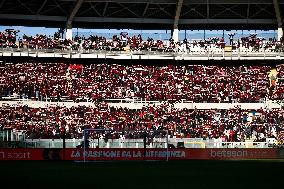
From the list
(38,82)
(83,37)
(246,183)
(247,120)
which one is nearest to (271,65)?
(247,120)

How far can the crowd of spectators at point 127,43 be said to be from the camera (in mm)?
61172

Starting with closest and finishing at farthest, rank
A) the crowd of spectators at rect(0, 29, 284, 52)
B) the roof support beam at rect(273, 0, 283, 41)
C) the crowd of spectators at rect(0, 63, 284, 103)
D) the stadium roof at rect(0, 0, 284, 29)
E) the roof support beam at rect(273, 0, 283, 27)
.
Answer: the roof support beam at rect(273, 0, 283, 27) < the stadium roof at rect(0, 0, 284, 29) < the crowd of spectators at rect(0, 63, 284, 103) < the roof support beam at rect(273, 0, 283, 41) < the crowd of spectators at rect(0, 29, 284, 52)

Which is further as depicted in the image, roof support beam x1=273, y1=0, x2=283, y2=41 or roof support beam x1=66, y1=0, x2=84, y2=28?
roof support beam x1=273, y1=0, x2=283, y2=41

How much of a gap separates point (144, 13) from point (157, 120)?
12568 millimetres

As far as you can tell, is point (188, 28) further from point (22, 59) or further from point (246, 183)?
point (246, 183)

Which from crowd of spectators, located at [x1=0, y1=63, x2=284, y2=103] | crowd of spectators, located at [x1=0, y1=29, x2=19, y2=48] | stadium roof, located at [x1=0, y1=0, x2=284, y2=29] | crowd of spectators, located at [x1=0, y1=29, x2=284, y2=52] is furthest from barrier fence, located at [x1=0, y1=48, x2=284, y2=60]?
crowd of spectators, located at [x1=0, y1=29, x2=19, y2=48]

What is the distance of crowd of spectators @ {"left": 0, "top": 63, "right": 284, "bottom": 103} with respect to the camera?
5941cm

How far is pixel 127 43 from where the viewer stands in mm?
64438

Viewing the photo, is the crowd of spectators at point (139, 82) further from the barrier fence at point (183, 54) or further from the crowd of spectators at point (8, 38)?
the crowd of spectators at point (8, 38)

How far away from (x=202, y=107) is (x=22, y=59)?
20.4 meters

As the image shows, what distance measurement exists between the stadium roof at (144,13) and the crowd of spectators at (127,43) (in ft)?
5.27

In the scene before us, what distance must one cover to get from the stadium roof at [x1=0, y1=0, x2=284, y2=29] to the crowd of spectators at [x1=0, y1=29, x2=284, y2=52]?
1.61 meters

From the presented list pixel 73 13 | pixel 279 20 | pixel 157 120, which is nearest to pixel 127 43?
pixel 73 13

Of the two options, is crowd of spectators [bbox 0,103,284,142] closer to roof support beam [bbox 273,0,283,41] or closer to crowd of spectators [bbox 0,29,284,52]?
crowd of spectators [bbox 0,29,284,52]
